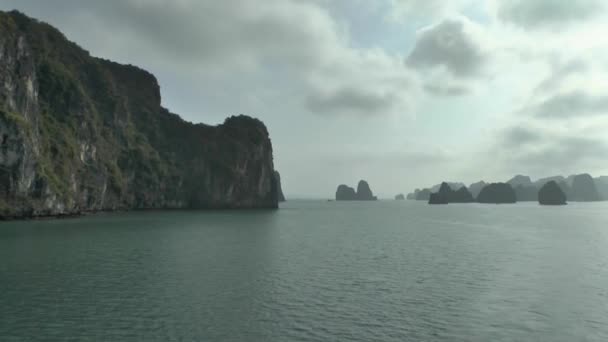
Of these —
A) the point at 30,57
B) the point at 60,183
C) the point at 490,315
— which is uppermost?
the point at 30,57

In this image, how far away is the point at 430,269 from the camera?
139ft

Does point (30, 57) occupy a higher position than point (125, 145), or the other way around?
point (30, 57)

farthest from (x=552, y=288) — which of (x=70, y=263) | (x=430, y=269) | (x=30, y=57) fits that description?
(x=30, y=57)

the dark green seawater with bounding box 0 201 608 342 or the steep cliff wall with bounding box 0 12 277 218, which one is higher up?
the steep cliff wall with bounding box 0 12 277 218

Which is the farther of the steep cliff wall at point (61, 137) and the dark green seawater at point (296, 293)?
the steep cliff wall at point (61, 137)

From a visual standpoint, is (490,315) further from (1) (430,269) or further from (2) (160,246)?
(2) (160,246)

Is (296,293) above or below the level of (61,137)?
below

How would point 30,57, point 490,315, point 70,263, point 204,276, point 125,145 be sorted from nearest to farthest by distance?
1. point 490,315
2. point 204,276
3. point 70,263
4. point 30,57
5. point 125,145

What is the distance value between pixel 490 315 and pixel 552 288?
41.4 ft

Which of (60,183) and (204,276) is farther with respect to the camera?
(60,183)

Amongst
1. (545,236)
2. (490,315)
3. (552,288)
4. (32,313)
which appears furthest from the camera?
(545,236)

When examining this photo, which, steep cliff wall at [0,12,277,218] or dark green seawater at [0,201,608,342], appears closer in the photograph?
dark green seawater at [0,201,608,342]

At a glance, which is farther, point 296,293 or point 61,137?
point 61,137

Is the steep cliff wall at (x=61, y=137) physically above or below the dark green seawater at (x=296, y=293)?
above
